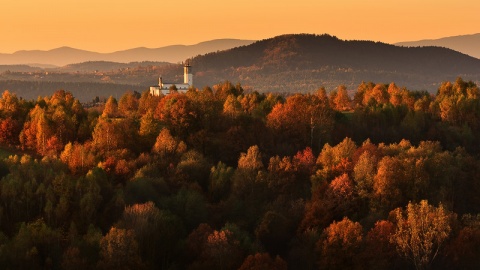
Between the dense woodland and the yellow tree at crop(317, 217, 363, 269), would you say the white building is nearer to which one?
the dense woodland

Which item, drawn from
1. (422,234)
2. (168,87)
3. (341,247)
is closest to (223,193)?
(341,247)

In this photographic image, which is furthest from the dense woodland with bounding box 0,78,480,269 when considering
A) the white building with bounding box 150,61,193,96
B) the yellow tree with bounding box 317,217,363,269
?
the white building with bounding box 150,61,193,96

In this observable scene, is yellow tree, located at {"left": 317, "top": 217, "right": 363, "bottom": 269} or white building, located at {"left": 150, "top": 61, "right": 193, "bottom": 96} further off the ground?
white building, located at {"left": 150, "top": 61, "right": 193, "bottom": 96}

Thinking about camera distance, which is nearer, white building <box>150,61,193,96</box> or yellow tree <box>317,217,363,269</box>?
yellow tree <box>317,217,363,269</box>

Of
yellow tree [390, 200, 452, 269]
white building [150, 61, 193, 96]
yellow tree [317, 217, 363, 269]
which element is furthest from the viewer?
white building [150, 61, 193, 96]

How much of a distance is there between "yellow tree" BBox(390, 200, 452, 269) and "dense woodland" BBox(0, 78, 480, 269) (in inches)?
6.6

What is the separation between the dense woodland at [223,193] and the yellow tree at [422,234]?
167 mm

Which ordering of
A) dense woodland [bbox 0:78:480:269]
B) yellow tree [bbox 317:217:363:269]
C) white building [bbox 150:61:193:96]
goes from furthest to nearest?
1. white building [bbox 150:61:193:96]
2. yellow tree [bbox 317:217:363:269]
3. dense woodland [bbox 0:78:480:269]

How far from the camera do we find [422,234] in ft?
205

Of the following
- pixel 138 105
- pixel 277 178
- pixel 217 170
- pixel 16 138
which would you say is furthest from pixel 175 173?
pixel 138 105

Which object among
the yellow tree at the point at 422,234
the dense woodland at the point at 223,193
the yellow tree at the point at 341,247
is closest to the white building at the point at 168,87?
the dense woodland at the point at 223,193

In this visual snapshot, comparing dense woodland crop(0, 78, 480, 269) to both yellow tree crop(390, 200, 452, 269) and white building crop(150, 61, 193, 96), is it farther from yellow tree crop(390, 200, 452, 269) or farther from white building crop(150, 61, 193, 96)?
white building crop(150, 61, 193, 96)

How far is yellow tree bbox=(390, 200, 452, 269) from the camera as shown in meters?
60.7

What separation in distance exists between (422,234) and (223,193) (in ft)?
71.6
